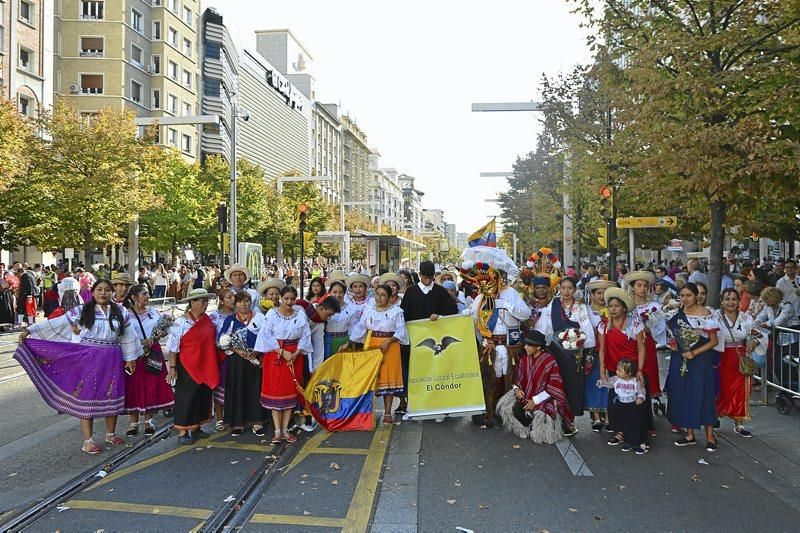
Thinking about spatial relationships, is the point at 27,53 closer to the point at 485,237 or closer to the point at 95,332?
the point at 95,332

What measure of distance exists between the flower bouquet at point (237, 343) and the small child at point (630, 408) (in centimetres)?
377

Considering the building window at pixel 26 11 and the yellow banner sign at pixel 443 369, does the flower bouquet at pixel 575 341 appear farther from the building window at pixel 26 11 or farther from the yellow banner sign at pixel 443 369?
the building window at pixel 26 11

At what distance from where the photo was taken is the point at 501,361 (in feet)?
24.7

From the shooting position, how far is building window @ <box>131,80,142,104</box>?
45.8 meters

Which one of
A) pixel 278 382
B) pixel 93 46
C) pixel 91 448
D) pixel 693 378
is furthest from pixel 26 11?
pixel 693 378

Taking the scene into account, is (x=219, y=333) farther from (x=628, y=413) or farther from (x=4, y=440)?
(x=628, y=413)

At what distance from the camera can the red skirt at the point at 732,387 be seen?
6805 mm

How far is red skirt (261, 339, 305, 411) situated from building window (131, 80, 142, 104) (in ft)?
145

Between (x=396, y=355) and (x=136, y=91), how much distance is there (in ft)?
148

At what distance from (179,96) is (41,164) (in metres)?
29.1

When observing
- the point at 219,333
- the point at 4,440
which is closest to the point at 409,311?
the point at 219,333

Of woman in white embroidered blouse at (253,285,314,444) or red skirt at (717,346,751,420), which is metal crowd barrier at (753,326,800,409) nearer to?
red skirt at (717,346,751,420)

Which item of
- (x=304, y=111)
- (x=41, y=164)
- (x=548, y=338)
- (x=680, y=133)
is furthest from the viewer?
(x=304, y=111)

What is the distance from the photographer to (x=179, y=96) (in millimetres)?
51000
